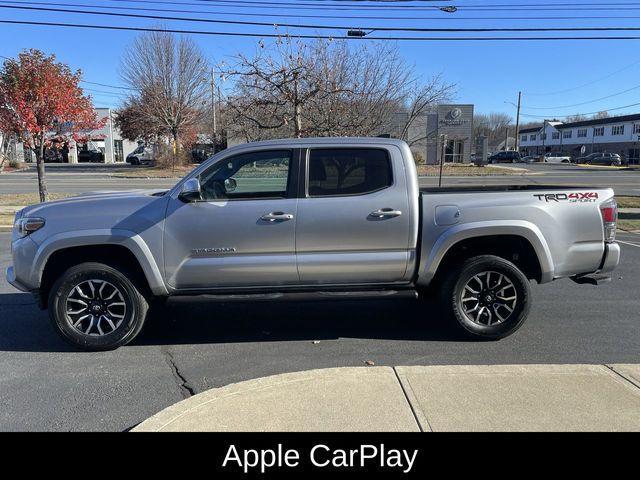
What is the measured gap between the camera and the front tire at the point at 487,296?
4852 mm

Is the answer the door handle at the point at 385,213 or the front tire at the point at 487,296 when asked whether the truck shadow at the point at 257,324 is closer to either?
the front tire at the point at 487,296

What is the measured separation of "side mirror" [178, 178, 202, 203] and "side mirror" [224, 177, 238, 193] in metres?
0.31

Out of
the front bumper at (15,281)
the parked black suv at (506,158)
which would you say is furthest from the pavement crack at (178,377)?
the parked black suv at (506,158)

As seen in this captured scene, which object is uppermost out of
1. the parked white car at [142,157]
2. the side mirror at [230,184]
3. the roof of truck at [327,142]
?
the parked white car at [142,157]

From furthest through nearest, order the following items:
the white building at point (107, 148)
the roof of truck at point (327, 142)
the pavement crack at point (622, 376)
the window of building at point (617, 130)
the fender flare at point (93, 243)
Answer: the window of building at point (617, 130), the white building at point (107, 148), the roof of truck at point (327, 142), the fender flare at point (93, 243), the pavement crack at point (622, 376)

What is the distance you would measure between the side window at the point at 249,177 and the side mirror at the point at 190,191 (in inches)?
3.9

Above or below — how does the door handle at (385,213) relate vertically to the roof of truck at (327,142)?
below

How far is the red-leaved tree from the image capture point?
13742mm

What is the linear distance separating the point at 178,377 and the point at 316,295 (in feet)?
4.67

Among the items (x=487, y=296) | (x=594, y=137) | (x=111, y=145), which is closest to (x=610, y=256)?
(x=487, y=296)
